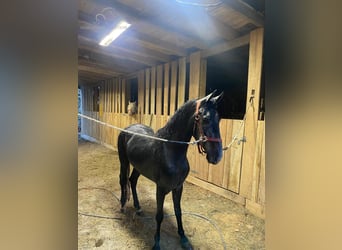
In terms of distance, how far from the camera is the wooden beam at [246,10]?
6.33ft

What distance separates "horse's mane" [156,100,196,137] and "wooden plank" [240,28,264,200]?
1.16m

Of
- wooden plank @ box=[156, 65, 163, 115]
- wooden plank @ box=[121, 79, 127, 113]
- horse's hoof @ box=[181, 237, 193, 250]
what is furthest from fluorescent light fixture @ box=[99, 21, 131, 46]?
wooden plank @ box=[121, 79, 127, 113]

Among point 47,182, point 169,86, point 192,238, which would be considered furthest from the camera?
point 169,86

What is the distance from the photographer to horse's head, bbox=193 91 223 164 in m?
1.48

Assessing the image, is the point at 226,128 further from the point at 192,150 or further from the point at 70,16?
the point at 70,16

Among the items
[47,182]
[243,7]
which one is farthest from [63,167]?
[243,7]

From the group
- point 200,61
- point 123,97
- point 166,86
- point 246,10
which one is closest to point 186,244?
point 246,10

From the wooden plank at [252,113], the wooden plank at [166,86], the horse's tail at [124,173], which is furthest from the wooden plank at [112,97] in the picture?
the wooden plank at [252,113]

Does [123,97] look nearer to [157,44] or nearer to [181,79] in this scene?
[181,79]

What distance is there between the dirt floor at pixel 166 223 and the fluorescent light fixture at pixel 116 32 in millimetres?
2287

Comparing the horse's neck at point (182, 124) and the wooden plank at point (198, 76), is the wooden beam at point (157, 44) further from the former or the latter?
the horse's neck at point (182, 124)

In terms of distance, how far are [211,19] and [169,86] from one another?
1866mm

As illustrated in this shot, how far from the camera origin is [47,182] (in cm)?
39

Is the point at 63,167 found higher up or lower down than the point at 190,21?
lower down
